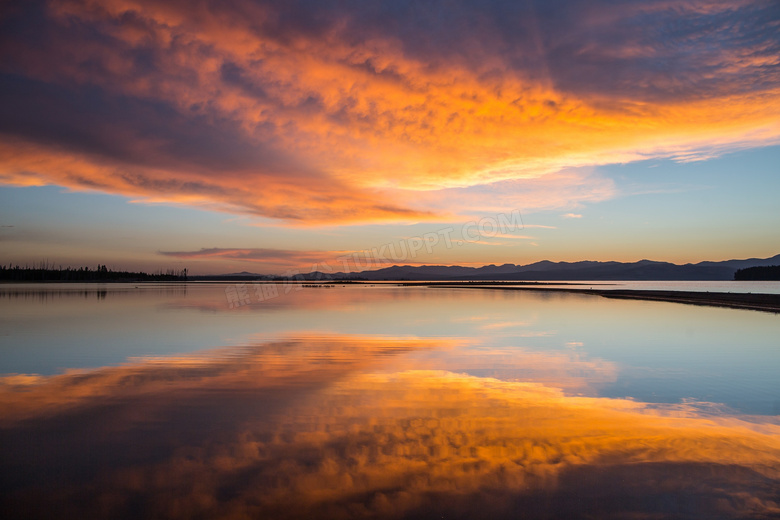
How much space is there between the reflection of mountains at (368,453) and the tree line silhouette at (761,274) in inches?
7778

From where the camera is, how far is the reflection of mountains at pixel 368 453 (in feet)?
15.5

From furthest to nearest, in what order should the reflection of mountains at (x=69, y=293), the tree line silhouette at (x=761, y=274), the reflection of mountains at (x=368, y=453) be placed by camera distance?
the tree line silhouette at (x=761, y=274) < the reflection of mountains at (x=69, y=293) < the reflection of mountains at (x=368, y=453)

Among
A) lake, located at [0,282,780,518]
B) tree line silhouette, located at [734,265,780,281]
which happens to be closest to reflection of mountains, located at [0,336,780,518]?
lake, located at [0,282,780,518]

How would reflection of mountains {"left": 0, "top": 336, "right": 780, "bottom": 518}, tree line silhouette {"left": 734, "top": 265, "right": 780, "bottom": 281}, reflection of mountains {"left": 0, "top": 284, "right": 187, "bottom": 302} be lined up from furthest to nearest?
tree line silhouette {"left": 734, "top": 265, "right": 780, "bottom": 281} < reflection of mountains {"left": 0, "top": 284, "right": 187, "bottom": 302} < reflection of mountains {"left": 0, "top": 336, "right": 780, "bottom": 518}

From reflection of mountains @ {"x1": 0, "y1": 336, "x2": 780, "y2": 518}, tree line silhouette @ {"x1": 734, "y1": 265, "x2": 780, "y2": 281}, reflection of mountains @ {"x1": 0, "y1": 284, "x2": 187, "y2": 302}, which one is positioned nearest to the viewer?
reflection of mountains @ {"x1": 0, "y1": 336, "x2": 780, "y2": 518}

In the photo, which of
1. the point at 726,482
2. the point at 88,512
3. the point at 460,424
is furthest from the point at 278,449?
the point at 726,482

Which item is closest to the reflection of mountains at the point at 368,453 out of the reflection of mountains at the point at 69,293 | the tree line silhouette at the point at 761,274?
the reflection of mountains at the point at 69,293

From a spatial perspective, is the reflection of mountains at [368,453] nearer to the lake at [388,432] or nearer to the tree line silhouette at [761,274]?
the lake at [388,432]

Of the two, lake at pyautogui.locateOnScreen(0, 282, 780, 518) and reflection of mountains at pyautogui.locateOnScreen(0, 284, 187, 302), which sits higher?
reflection of mountains at pyautogui.locateOnScreen(0, 284, 187, 302)

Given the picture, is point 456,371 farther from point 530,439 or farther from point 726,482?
point 726,482

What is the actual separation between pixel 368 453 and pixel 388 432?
0.88 meters

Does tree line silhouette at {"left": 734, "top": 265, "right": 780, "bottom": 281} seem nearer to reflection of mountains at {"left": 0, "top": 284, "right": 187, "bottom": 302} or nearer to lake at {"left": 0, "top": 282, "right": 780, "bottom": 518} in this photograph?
reflection of mountains at {"left": 0, "top": 284, "right": 187, "bottom": 302}

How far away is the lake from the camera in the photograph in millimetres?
4805

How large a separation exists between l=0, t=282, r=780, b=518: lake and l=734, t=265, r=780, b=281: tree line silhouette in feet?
636
